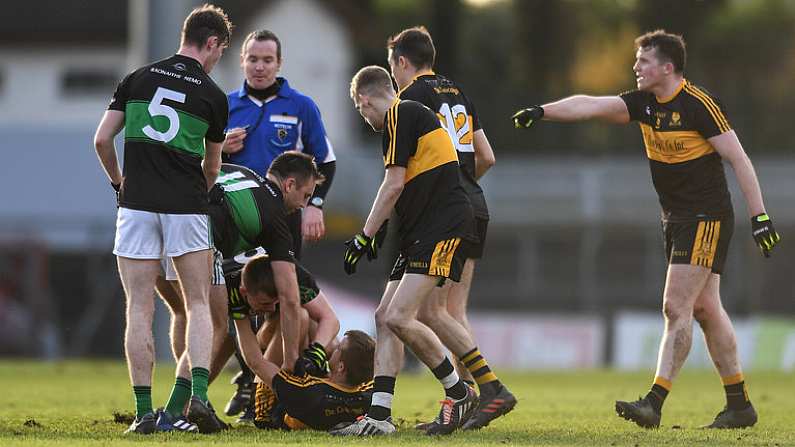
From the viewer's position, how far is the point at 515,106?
34.6 m

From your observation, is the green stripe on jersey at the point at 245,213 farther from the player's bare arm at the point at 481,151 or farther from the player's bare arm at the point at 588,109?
the player's bare arm at the point at 588,109

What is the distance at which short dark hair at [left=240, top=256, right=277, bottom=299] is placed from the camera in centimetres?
875

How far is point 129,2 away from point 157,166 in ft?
88.2

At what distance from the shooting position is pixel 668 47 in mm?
9242

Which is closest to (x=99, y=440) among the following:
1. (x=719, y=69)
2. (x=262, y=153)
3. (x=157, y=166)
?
(x=157, y=166)

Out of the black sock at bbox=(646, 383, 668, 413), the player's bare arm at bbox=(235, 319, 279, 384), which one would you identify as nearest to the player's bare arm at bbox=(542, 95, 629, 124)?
the black sock at bbox=(646, 383, 668, 413)

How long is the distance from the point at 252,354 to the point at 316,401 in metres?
0.57

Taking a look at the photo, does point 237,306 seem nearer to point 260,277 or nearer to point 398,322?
point 260,277

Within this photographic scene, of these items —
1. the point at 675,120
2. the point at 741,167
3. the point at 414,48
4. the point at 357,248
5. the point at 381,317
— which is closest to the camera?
the point at 357,248

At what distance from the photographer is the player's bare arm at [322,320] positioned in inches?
355

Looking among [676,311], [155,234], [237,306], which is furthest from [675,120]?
[155,234]

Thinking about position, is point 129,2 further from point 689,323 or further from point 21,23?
point 689,323

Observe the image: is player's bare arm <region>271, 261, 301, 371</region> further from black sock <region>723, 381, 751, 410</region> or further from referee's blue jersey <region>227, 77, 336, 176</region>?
black sock <region>723, 381, 751, 410</region>

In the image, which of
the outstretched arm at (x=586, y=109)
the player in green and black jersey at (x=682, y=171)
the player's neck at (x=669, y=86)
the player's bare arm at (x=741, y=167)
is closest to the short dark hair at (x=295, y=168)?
the outstretched arm at (x=586, y=109)
